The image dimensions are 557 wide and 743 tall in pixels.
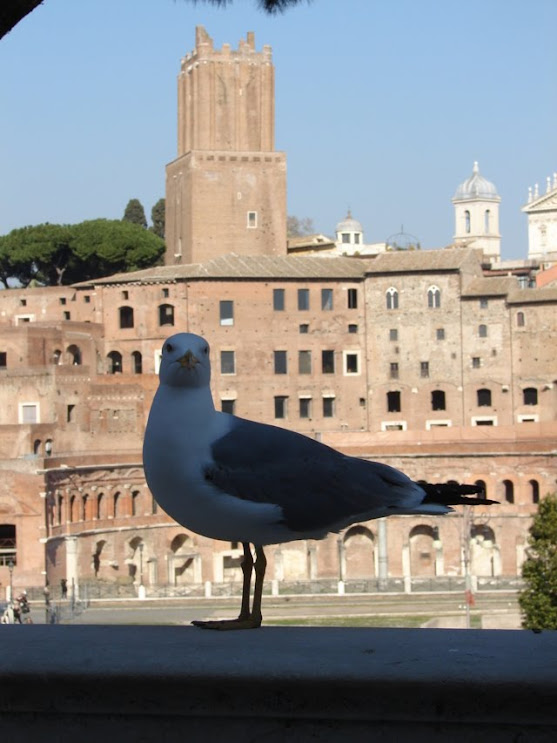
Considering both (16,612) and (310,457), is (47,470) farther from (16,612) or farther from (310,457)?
(310,457)

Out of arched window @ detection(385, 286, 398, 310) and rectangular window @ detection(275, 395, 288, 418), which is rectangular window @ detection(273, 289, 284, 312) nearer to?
rectangular window @ detection(275, 395, 288, 418)

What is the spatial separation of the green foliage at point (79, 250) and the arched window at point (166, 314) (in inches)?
414

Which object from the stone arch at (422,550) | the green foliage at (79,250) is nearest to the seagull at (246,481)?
the stone arch at (422,550)

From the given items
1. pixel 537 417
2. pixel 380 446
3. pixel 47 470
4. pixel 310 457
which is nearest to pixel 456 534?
pixel 380 446

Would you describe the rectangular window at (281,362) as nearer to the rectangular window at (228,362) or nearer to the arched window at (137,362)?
the rectangular window at (228,362)

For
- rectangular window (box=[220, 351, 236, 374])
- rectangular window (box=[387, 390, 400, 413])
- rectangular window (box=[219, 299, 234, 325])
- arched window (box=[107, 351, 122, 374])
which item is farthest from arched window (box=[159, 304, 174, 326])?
rectangular window (box=[387, 390, 400, 413])

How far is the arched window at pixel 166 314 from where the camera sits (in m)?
49.2

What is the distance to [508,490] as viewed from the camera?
46.0 m

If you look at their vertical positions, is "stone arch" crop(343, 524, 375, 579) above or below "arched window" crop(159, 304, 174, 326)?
below

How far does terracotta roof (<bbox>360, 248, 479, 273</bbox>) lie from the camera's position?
49.7m

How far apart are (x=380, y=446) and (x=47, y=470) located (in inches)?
409

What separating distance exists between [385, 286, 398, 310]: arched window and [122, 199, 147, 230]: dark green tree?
81.9 ft

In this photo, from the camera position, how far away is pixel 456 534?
44094 mm

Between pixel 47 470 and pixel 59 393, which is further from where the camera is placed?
pixel 59 393
